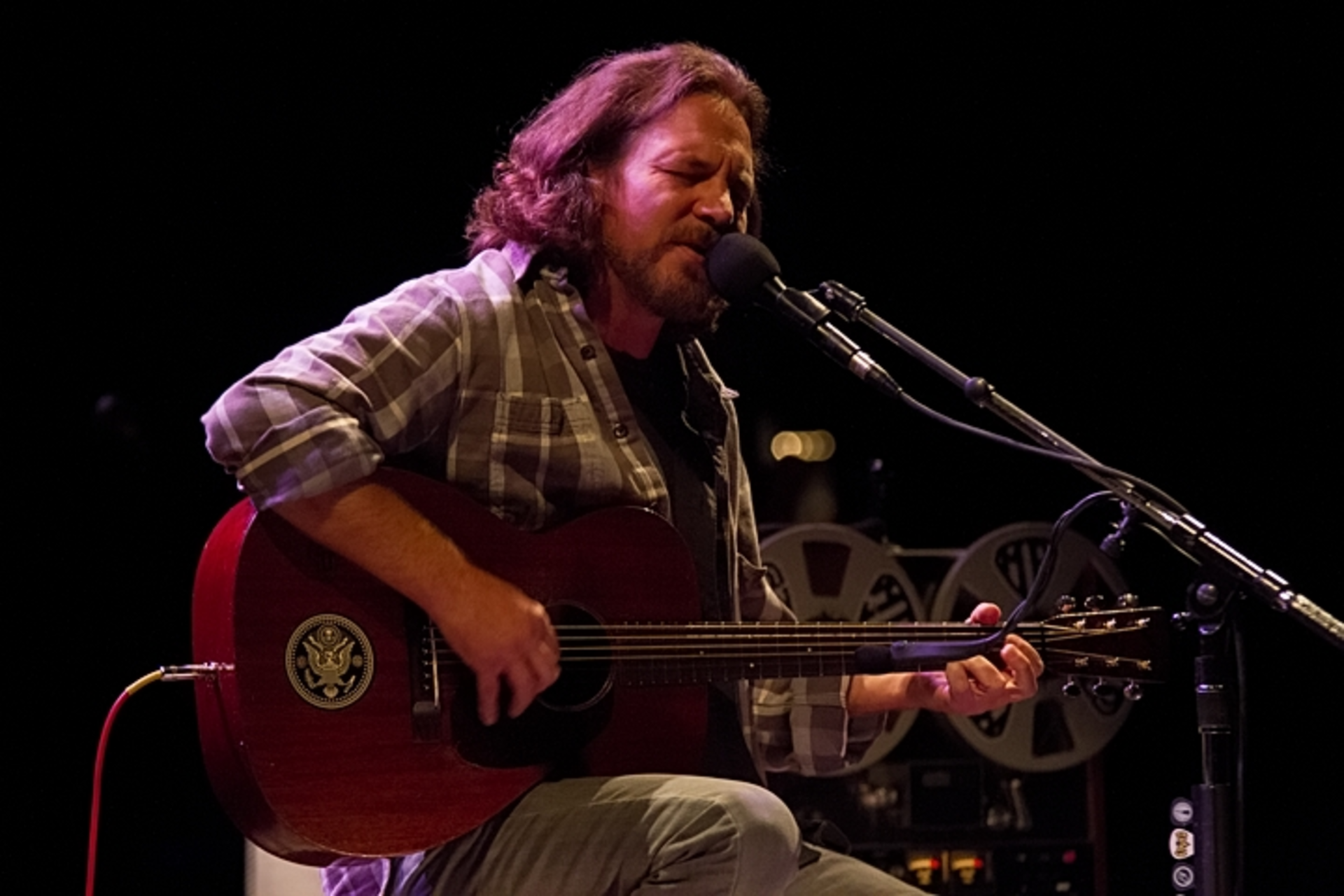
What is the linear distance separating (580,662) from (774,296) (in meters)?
0.67

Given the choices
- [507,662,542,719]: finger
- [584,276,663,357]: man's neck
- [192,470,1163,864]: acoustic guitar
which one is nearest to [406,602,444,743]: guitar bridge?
[192,470,1163,864]: acoustic guitar

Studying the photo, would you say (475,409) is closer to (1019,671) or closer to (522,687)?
(522,687)

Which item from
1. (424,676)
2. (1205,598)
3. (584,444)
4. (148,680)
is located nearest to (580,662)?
(424,676)

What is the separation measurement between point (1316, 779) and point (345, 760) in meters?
4.58

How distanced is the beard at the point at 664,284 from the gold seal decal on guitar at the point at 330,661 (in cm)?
85

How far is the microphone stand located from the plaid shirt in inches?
17.0

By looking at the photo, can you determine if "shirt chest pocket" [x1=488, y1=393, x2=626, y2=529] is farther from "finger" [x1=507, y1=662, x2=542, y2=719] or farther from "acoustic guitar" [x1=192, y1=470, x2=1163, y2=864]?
"finger" [x1=507, y1=662, x2=542, y2=719]

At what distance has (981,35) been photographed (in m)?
4.88

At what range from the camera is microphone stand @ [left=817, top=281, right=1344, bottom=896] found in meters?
2.23

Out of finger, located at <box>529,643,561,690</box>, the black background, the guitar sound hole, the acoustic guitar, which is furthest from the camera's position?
the black background

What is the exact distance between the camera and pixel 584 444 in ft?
8.00

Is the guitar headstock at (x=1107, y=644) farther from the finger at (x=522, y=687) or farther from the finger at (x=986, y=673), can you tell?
the finger at (x=522, y=687)

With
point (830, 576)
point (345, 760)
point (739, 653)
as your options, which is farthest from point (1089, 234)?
point (345, 760)

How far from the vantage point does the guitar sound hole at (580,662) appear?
2271 mm
